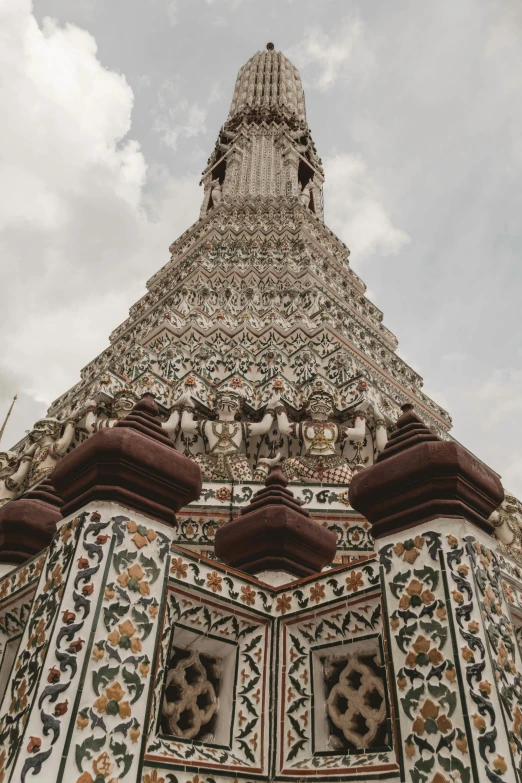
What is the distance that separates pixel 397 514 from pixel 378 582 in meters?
0.35

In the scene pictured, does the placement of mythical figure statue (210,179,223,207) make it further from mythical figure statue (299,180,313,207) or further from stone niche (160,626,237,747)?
stone niche (160,626,237,747)

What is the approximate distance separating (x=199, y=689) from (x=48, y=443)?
6285 mm

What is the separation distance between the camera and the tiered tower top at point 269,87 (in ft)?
69.9

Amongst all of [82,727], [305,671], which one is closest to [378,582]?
[305,671]

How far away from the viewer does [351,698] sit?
3.33 m

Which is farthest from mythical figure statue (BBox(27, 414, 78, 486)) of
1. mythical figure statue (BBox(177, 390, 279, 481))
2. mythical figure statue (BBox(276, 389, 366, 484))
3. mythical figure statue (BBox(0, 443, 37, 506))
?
mythical figure statue (BBox(276, 389, 366, 484))

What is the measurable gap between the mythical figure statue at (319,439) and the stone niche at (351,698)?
3.82 meters

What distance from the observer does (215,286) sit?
43.3 ft

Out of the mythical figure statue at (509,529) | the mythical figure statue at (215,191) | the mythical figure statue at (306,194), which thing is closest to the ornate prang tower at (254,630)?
the mythical figure statue at (509,529)

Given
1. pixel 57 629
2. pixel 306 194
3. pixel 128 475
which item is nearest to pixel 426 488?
pixel 128 475

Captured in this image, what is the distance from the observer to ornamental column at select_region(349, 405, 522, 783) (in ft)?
8.96

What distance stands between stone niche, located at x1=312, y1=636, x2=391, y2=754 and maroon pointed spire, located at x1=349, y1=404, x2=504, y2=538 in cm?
63

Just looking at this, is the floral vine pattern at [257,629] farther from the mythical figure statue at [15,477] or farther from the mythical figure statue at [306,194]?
the mythical figure statue at [306,194]

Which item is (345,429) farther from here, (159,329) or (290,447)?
(159,329)
